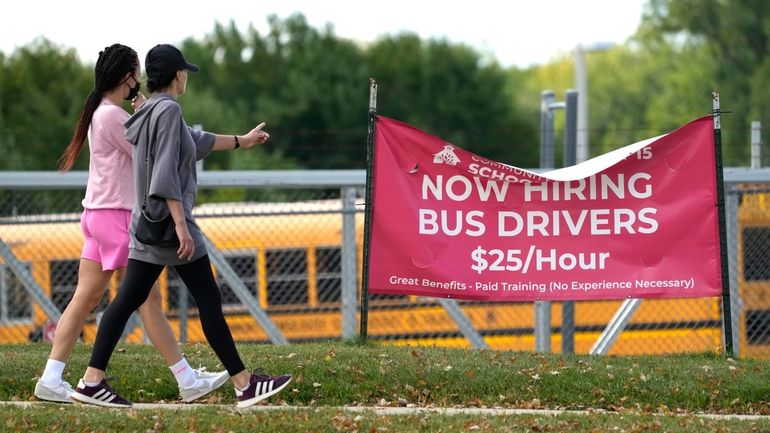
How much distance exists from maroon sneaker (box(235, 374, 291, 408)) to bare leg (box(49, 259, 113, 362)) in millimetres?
860

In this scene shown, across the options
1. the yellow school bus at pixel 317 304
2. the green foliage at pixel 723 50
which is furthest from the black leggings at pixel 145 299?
the green foliage at pixel 723 50

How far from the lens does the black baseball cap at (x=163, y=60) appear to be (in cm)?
A: 619

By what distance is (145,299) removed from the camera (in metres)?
6.22

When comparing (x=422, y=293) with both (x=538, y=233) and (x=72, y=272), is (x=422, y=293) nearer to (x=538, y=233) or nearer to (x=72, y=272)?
(x=538, y=233)

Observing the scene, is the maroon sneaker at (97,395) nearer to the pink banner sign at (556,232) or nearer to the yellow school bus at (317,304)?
the pink banner sign at (556,232)

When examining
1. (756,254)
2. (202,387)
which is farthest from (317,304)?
(202,387)

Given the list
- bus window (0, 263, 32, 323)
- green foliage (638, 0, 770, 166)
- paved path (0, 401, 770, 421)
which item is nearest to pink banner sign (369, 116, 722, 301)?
paved path (0, 401, 770, 421)

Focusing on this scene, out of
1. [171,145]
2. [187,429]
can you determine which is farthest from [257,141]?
[187,429]

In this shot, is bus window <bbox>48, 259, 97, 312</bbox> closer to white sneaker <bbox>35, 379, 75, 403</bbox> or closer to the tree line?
white sneaker <bbox>35, 379, 75, 403</bbox>

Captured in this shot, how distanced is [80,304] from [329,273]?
8160mm

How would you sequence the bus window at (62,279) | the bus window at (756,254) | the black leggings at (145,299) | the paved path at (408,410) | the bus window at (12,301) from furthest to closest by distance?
the bus window at (12,301), the bus window at (62,279), the bus window at (756,254), the paved path at (408,410), the black leggings at (145,299)

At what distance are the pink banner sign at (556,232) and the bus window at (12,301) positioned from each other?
282 inches

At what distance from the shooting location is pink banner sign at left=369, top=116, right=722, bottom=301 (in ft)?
26.3

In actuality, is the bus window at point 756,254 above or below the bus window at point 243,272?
above
